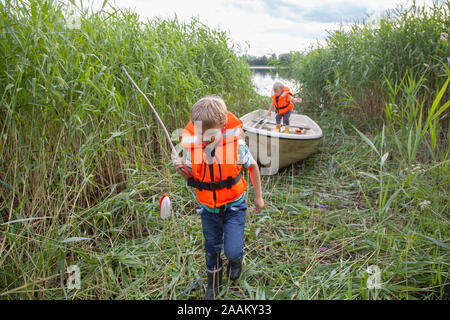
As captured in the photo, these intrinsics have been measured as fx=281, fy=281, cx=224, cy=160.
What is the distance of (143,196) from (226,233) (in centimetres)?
142

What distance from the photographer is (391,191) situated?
3.11 m

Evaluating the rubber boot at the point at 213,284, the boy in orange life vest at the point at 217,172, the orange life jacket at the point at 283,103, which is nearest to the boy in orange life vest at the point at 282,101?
the orange life jacket at the point at 283,103

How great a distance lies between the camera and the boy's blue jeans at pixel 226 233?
1.84m

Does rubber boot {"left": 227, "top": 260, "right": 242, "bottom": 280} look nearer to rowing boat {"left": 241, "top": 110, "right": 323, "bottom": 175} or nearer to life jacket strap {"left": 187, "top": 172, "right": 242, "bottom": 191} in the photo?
life jacket strap {"left": 187, "top": 172, "right": 242, "bottom": 191}

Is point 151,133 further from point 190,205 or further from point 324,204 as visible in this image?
point 324,204

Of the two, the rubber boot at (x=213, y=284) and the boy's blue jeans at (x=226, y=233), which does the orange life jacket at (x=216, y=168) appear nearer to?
the boy's blue jeans at (x=226, y=233)

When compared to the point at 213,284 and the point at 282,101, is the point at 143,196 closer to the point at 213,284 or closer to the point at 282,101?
the point at 213,284

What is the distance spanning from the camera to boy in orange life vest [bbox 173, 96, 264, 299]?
1.73 metres

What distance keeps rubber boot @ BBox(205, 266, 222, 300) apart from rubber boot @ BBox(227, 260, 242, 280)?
9 cm

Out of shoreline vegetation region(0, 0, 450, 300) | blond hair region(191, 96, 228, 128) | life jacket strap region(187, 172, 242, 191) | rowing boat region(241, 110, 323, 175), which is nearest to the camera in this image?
A: blond hair region(191, 96, 228, 128)

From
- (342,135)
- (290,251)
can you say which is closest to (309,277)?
(290,251)

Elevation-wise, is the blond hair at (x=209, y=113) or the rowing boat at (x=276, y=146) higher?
the blond hair at (x=209, y=113)

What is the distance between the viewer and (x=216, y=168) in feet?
→ 5.82

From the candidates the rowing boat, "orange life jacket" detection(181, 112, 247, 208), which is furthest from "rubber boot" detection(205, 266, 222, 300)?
the rowing boat
